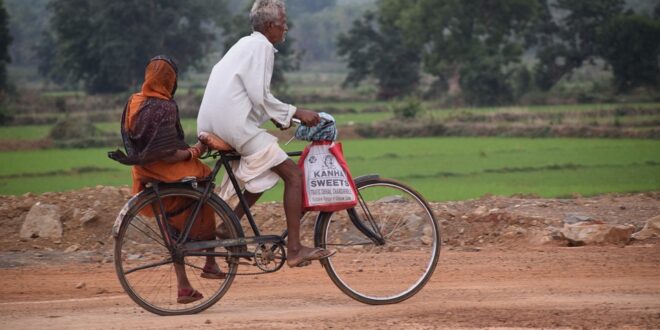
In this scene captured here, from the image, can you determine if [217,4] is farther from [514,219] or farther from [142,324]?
[142,324]

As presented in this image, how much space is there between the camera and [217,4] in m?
58.0

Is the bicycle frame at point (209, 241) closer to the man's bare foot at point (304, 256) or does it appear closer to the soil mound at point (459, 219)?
the man's bare foot at point (304, 256)

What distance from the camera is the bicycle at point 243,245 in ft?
20.7

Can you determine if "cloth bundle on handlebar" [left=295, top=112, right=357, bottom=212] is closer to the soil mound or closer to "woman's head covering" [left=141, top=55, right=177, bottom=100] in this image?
"woman's head covering" [left=141, top=55, right=177, bottom=100]

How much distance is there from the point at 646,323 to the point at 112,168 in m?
19.5

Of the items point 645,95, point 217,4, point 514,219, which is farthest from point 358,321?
point 217,4

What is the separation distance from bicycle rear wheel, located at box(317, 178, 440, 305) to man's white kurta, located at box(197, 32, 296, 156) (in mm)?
715

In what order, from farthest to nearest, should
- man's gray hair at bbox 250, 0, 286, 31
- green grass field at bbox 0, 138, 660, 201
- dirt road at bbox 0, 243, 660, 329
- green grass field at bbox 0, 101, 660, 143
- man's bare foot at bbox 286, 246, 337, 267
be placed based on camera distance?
green grass field at bbox 0, 101, 660, 143 → green grass field at bbox 0, 138, 660, 201 → man's bare foot at bbox 286, 246, 337, 267 → man's gray hair at bbox 250, 0, 286, 31 → dirt road at bbox 0, 243, 660, 329

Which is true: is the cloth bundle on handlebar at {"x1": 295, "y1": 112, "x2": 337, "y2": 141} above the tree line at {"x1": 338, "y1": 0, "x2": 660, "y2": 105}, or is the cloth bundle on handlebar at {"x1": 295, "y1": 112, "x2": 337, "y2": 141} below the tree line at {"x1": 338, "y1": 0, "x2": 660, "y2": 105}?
above

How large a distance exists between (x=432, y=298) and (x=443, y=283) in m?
0.68

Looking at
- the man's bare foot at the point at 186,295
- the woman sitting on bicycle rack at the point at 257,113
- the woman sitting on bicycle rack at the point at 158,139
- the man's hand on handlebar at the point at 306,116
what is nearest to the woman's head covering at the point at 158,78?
the woman sitting on bicycle rack at the point at 158,139

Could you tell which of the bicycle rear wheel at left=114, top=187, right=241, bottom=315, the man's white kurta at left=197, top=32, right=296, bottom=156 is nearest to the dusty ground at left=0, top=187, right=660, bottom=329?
the bicycle rear wheel at left=114, top=187, right=241, bottom=315

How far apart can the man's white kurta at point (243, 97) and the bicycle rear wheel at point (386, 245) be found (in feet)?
2.35

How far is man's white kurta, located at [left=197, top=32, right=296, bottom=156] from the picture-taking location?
610 centimetres
